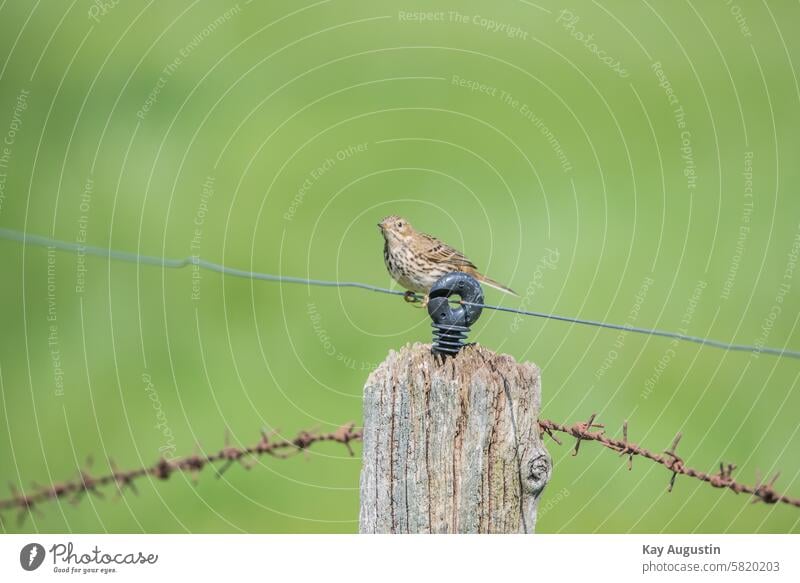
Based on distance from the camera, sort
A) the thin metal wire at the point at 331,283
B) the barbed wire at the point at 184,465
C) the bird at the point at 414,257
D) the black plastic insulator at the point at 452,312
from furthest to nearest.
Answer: the bird at the point at 414,257
the barbed wire at the point at 184,465
the thin metal wire at the point at 331,283
the black plastic insulator at the point at 452,312

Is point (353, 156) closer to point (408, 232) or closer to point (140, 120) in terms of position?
point (140, 120)

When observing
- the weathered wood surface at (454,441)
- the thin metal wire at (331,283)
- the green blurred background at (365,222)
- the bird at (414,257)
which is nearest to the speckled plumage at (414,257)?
the bird at (414,257)

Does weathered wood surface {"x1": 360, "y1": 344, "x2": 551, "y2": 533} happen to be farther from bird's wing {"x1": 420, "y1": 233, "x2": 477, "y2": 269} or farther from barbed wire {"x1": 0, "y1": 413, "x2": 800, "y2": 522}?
bird's wing {"x1": 420, "y1": 233, "x2": 477, "y2": 269}

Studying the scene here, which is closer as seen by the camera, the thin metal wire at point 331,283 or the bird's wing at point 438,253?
the thin metal wire at point 331,283

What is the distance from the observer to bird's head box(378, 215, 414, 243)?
6.18 metres

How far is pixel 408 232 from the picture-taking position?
6188mm

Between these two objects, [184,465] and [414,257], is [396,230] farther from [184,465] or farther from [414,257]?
[184,465]

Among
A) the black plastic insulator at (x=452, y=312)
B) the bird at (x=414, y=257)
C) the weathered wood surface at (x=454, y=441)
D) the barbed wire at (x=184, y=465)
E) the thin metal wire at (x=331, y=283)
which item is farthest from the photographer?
the bird at (x=414, y=257)

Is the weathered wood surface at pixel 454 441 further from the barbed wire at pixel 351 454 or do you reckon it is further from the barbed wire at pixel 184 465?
→ the barbed wire at pixel 184 465

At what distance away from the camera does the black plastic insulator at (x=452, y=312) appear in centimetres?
357

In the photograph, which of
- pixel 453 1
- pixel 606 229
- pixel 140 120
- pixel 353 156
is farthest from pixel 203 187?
pixel 606 229

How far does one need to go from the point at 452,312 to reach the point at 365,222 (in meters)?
5.53

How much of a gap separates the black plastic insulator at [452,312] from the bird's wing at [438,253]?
2413 millimetres

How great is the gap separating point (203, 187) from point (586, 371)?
12.7 feet
